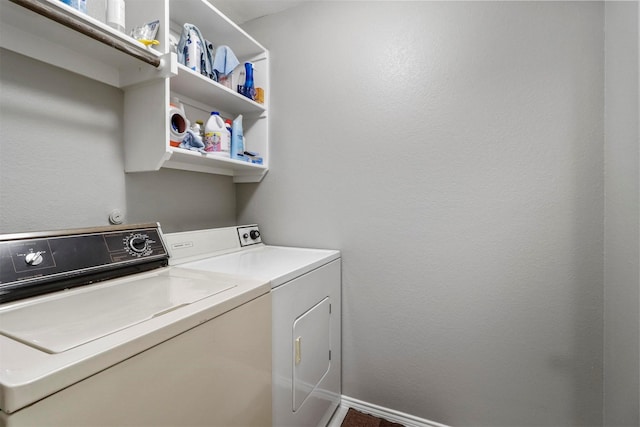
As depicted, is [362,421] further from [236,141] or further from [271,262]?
[236,141]

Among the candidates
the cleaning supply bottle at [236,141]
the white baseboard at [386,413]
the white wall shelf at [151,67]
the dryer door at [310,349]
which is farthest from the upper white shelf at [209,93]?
the white baseboard at [386,413]

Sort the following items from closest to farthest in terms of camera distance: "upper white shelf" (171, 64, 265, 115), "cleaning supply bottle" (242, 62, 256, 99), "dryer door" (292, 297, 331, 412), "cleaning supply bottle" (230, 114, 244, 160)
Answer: "dryer door" (292, 297, 331, 412)
"upper white shelf" (171, 64, 265, 115)
"cleaning supply bottle" (230, 114, 244, 160)
"cleaning supply bottle" (242, 62, 256, 99)

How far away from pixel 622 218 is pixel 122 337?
69.9 inches

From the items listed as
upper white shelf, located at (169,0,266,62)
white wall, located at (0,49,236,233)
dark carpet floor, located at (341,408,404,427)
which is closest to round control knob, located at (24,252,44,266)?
white wall, located at (0,49,236,233)

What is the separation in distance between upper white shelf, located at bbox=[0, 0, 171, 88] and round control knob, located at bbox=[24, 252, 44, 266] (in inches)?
30.5

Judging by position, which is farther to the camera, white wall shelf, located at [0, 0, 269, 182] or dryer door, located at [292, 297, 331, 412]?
dryer door, located at [292, 297, 331, 412]

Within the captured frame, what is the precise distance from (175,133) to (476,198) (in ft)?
5.23

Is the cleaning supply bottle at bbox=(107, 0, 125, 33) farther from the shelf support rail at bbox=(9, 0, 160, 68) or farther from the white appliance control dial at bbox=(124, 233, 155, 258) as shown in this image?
the white appliance control dial at bbox=(124, 233, 155, 258)

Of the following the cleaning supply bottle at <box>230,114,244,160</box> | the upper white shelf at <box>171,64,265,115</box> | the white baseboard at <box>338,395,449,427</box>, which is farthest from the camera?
the cleaning supply bottle at <box>230,114,244,160</box>

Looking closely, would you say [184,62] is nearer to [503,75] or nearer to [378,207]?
[378,207]

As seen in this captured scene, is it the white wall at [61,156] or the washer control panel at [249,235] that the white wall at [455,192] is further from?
the white wall at [61,156]

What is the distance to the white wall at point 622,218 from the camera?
107 centimetres

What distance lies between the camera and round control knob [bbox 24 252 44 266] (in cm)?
91

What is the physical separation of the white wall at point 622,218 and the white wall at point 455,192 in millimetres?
57
